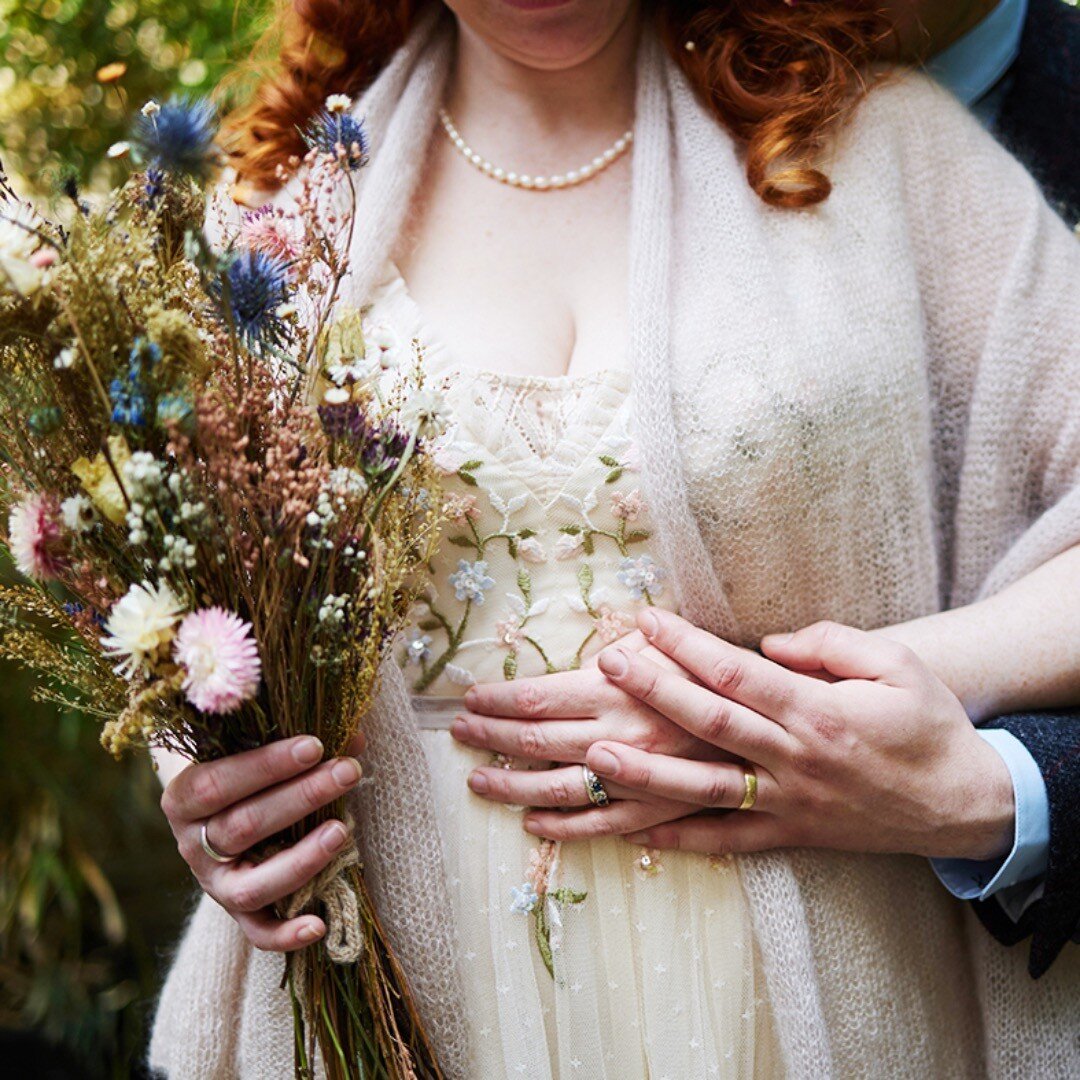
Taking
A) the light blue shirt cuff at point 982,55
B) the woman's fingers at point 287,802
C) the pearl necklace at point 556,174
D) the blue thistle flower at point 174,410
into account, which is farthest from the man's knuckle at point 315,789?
the light blue shirt cuff at point 982,55

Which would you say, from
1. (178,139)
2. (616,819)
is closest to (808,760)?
(616,819)

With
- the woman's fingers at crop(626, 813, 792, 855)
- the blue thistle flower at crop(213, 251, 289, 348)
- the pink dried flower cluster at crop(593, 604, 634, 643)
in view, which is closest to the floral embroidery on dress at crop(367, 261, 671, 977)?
the pink dried flower cluster at crop(593, 604, 634, 643)

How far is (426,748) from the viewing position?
1214mm

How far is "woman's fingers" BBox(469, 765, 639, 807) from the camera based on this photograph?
1126 mm

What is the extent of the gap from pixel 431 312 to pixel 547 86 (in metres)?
0.38

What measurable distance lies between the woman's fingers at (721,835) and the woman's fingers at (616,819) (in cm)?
1

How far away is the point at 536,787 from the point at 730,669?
9.4 inches

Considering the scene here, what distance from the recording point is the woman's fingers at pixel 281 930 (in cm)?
95

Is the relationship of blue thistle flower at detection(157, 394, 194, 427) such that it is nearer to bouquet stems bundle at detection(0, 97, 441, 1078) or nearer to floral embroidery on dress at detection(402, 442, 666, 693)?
bouquet stems bundle at detection(0, 97, 441, 1078)

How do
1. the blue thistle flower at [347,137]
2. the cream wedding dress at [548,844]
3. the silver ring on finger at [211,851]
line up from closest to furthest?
1. the blue thistle flower at [347,137]
2. the silver ring on finger at [211,851]
3. the cream wedding dress at [548,844]

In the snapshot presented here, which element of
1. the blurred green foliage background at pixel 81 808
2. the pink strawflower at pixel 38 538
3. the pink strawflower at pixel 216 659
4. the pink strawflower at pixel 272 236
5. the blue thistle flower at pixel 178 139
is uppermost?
the blue thistle flower at pixel 178 139

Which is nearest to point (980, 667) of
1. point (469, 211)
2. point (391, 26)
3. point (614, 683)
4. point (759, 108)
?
point (614, 683)

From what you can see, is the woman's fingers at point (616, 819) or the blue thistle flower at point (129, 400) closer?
the blue thistle flower at point (129, 400)

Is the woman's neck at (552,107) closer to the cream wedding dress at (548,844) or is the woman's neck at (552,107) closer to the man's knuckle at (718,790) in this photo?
the cream wedding dress at (548,844)
